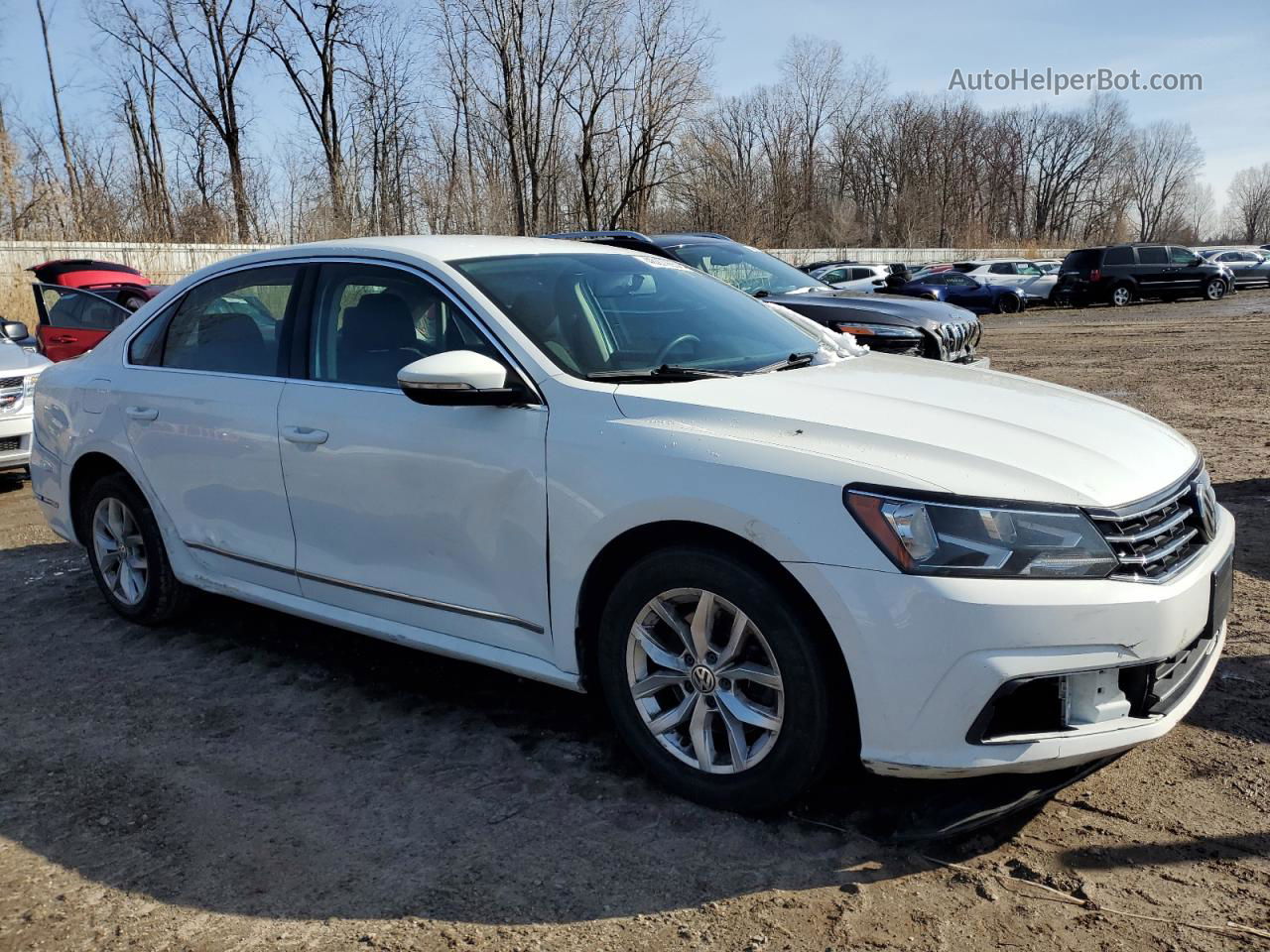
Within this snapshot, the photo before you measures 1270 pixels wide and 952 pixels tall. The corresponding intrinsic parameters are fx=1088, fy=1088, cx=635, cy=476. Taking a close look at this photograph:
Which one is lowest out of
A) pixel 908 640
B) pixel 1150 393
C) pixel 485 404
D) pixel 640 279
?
pixel 1150 393

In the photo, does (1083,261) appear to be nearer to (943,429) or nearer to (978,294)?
(978,294)

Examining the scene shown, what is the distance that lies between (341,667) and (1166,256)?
31.8 metres

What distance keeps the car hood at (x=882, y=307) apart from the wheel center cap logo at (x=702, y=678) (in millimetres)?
6048

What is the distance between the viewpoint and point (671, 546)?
3.07 m

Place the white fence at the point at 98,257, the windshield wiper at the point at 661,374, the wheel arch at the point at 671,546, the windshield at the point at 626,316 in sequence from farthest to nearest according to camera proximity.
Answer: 1. the white fence at the point at 98,257
2. the windshield at the point at 626,316
3. the windshield wiper at the point at 661,374
4. the wheel arch at the point at 671,546

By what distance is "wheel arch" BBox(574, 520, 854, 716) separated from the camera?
2.84 m

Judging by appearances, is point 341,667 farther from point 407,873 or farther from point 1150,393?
point 1150,393

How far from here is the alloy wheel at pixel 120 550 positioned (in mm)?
4969

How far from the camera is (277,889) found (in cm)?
285

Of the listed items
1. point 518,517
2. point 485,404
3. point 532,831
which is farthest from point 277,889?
point 485,404

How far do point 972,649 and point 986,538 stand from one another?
0.27 m

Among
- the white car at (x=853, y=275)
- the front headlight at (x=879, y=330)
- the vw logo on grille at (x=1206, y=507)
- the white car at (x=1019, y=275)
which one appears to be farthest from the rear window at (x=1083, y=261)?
the vw logo on grille at (x=1206, y=507)

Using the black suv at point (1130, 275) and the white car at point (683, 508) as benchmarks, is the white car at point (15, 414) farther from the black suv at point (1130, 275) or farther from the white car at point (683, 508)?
the black suv at point (1130, 275)

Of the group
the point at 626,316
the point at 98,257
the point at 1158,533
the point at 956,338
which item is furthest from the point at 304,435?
the point at 98,257
